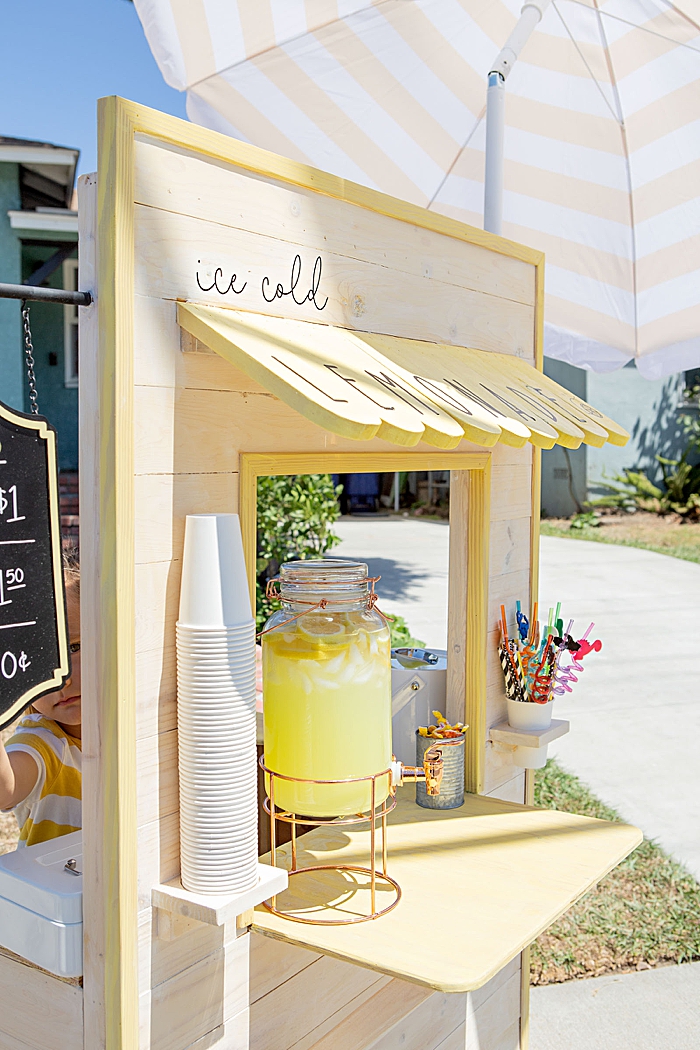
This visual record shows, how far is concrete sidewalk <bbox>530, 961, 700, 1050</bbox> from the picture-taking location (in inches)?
114

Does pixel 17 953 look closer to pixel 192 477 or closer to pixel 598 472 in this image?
pixel 192 477

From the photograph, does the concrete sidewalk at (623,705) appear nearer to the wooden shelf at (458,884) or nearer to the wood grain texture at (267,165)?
the wooden shelf at (458,884)

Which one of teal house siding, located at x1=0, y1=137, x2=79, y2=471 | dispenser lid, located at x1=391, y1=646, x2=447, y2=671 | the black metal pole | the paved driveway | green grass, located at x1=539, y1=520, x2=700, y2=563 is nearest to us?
the black metal pole

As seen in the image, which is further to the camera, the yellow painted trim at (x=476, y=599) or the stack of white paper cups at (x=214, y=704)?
the yellow painted trim at (x=476, y=599)

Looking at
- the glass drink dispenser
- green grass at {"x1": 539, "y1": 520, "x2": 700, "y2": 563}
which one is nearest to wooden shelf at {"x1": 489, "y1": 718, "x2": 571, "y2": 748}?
the glass drink dispenser

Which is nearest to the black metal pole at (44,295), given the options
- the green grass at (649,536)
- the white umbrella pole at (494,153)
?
the white umbrella pole at (494,153)

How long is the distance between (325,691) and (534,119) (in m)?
3.21

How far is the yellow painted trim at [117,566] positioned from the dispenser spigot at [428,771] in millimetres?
518

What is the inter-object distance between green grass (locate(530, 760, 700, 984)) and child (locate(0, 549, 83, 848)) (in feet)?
7.31

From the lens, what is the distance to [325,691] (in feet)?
4.81

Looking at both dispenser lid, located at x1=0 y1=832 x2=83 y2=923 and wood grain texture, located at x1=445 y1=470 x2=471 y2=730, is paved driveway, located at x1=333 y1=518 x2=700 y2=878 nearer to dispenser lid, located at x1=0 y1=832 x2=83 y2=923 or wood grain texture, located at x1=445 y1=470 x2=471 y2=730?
wood grain texture, located at x1=445 y1=470 x2=471 y2=730

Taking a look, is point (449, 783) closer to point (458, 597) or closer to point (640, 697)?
point (458, 597)

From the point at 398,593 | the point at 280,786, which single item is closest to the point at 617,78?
the point at 280,786

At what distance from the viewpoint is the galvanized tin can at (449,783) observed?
79.0 inches
